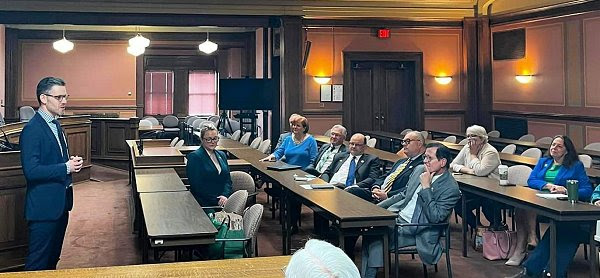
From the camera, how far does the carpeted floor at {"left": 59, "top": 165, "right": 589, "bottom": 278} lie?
546 centimetres

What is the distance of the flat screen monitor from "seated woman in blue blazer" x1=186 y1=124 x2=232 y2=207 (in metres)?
5.56

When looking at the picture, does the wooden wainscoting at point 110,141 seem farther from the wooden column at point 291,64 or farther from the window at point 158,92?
the window at point 158,92

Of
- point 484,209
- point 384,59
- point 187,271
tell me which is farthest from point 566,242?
point 384,59

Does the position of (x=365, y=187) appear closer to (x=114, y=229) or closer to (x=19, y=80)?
(x=114, y=229)

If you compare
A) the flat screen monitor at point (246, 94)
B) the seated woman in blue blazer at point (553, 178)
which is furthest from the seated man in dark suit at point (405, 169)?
the flat screen monitor at point (246, 94)

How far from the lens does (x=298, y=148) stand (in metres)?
7.69

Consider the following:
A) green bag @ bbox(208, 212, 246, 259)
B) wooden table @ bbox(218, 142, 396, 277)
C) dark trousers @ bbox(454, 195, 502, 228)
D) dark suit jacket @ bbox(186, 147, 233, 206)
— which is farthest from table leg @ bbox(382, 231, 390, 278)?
dark trousers @ bbox(454, 195, 502, 228)

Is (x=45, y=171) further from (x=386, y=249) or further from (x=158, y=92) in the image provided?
(x=158, y=92)

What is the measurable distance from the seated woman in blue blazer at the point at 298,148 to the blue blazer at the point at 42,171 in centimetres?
366

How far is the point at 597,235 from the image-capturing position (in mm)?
4625

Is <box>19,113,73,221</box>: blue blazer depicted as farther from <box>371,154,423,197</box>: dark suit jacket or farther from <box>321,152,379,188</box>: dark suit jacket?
<box>321,152,379,188</box>: dark suit jacket

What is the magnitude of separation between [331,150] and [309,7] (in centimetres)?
501

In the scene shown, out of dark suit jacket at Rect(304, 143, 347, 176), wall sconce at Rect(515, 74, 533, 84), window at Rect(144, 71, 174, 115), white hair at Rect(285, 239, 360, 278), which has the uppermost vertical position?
window at Rect(144, 71, 174, 115)

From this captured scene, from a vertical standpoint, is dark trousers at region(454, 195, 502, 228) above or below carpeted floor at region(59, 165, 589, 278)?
above
